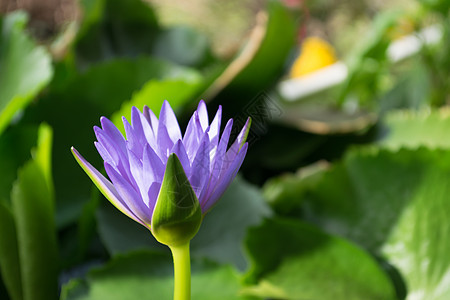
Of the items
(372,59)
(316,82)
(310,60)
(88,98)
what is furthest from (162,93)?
(310,60)

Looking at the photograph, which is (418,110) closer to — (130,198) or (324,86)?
(324,86)

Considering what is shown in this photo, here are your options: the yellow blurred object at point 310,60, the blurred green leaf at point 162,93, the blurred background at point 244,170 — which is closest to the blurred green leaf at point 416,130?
the blurred background at point 244,170

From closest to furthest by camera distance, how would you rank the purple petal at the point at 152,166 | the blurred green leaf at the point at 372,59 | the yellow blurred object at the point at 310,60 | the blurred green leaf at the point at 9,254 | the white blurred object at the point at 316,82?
the purple petal at the point at 152,166, the blurred green leaf at the point at 9,254, the blurred green leaf at the point at 372,59, the white blurred object at the point at 316,82, the yellow blurred object at the point at 310,60

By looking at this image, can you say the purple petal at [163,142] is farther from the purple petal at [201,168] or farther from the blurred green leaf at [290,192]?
the blurred green leaf at [290,192]

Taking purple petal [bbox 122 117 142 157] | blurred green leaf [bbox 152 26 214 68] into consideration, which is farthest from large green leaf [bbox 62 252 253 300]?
blurred green leaf [bbox 152 26 214 68]

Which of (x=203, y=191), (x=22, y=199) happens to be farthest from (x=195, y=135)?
(x=22, y=199)
